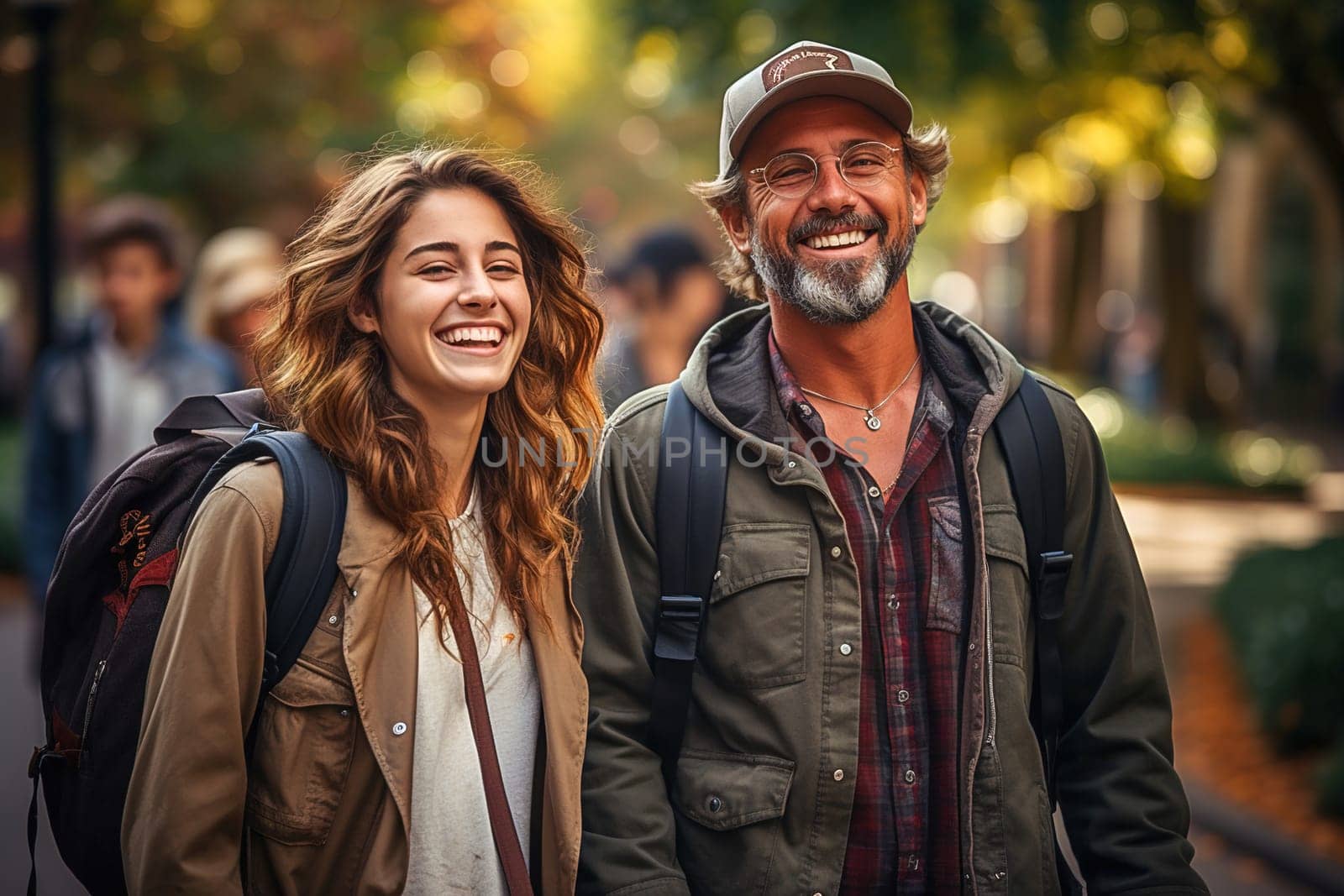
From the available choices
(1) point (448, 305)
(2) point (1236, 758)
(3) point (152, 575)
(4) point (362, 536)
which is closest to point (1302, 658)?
(2) point (1236, 758)

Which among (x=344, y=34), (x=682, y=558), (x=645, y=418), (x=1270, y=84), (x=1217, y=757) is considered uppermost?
(x=344, y=34)

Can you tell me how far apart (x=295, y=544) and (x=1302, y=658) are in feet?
20.1

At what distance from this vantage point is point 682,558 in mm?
2893

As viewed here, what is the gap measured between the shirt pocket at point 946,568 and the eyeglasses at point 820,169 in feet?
2.36

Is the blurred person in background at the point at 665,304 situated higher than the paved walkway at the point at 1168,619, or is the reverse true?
the blurred person in background at the point at 665,304

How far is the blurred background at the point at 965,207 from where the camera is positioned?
20.6 ft

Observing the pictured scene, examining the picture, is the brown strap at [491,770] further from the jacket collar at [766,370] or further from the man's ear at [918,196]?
the man's ear at [918,196]

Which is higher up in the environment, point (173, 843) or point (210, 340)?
point (210, 340)

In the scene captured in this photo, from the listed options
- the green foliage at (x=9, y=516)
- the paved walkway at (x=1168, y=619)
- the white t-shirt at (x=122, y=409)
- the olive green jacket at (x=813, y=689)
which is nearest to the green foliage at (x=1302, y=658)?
the paved walkway at (x=1168, y=619)

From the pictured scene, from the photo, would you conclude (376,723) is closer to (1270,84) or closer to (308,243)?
(308,243)

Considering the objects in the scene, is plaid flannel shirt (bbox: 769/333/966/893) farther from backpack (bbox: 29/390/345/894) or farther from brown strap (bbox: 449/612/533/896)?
backpack (bbox: 29/390/345/894)

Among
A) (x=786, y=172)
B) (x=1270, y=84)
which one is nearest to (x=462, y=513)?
(x=786, y=172)

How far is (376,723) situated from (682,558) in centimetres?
69

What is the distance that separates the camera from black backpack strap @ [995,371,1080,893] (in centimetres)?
296
